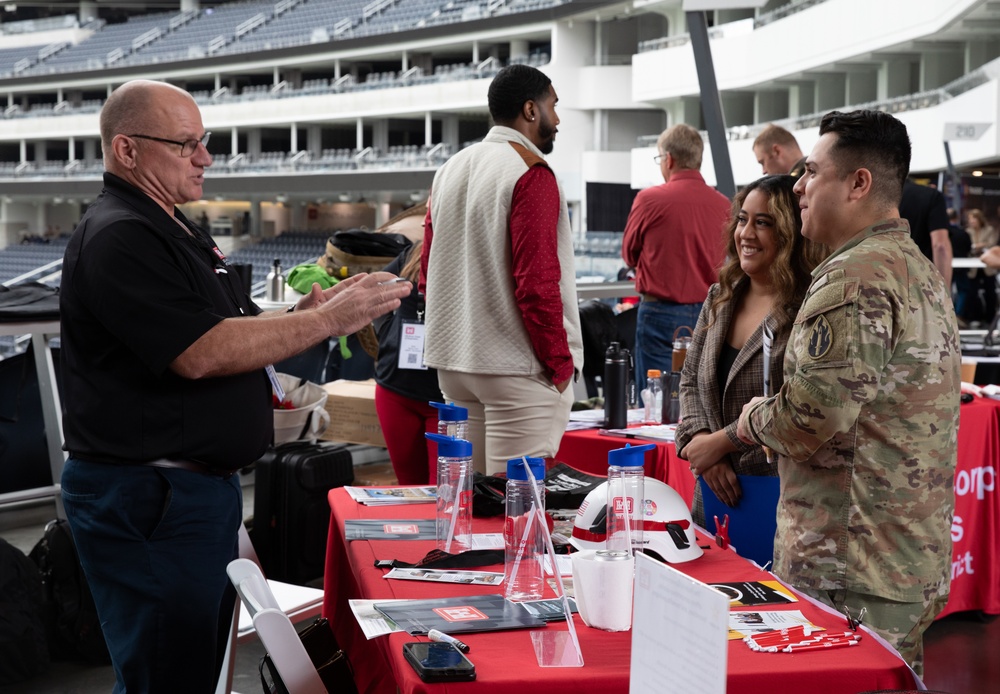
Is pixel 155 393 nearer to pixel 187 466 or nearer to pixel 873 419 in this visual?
pixel 187 466

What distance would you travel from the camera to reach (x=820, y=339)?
66.4 inches

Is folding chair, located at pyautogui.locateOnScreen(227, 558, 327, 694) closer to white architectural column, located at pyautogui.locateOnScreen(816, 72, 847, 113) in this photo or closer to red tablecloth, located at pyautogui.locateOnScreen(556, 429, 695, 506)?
red tablecloth, located at pyautogui.locateOnScreen(556, 429, 695, 506)

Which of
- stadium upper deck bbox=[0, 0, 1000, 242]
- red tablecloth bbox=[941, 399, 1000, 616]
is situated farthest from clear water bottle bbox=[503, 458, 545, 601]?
stadium upper deck bbox=[0, 0, 1000, 242]

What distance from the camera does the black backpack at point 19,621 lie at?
3016mm

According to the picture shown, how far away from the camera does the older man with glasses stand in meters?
1.74

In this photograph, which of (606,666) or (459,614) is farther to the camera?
(459,614)

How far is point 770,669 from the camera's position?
1.36m

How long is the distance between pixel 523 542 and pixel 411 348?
5.04 ft

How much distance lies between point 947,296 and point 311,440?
294 centimetres

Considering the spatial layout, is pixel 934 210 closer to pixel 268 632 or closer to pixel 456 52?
pixel 268 632

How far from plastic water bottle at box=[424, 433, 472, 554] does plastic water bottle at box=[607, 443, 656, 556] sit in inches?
12.6

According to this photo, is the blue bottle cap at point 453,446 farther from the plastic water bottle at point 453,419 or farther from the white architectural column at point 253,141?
the white architectural column at point 253,141

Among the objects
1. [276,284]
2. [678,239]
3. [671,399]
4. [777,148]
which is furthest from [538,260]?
[276,284]

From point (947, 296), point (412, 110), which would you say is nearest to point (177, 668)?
point (947, 296)
